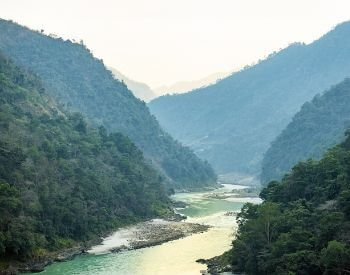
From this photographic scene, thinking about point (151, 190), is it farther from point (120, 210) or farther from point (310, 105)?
point (310, 105)

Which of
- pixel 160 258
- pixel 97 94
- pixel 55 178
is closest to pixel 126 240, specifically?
pixel 160 258

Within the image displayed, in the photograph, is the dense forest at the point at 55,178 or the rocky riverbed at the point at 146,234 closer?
the dense forest at the point at 55,178

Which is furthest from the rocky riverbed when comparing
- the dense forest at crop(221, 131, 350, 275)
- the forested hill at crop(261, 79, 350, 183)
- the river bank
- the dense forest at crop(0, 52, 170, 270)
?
the forested hill at crop(261, 79, 350, 183)

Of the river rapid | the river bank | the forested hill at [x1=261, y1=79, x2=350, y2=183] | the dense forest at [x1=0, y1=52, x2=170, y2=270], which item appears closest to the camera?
the river rapid

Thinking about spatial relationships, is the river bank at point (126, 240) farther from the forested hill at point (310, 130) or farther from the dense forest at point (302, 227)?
the forested hill at point (310, 130)

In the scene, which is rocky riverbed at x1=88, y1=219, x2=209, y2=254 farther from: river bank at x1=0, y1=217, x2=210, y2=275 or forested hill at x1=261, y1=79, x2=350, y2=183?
forested hill at x1=261, y1=79, x2=350, y2=183

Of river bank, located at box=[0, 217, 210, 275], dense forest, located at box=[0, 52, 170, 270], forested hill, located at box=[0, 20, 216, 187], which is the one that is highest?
forested hill, located at box=[0, 20, 216, 187]

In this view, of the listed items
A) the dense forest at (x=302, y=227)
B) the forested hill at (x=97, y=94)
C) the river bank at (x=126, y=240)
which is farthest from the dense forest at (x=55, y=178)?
the forested hill at (x=97, y=94)

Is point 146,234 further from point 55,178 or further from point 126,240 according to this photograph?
point 55,178
